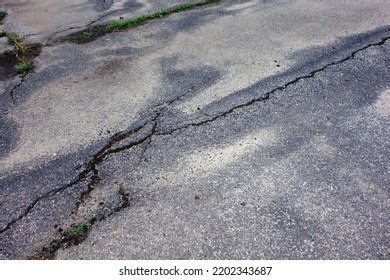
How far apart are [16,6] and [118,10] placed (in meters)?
2.47

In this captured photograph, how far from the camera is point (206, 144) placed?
3.60 metres

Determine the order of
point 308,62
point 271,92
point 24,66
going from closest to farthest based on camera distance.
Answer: point 271,92 → point 308,62 → point 24,66

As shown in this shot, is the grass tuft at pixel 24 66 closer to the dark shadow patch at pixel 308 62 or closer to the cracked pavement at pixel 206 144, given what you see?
the cracked pavement at pixel 206 144

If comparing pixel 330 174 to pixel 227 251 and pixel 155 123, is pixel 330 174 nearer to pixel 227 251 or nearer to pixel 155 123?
pixel 227 251

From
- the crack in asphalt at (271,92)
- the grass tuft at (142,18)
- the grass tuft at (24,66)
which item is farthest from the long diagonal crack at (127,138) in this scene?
the grass tuft at (142,18)

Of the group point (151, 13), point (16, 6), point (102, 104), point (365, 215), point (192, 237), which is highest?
point (16, 6)

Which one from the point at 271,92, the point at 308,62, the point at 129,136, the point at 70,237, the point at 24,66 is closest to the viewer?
the point at 70,237

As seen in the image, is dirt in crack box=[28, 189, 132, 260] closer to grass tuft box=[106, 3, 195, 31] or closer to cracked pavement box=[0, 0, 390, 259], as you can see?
cracked pavement box=[0, 0, 390, 259]

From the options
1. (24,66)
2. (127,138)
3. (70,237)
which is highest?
(24,66)

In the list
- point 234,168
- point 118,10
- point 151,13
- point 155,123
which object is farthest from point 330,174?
point 118,10

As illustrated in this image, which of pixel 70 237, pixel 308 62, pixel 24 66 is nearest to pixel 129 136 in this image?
pixel 70 237

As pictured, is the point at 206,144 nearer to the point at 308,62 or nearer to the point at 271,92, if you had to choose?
the point at 271,92

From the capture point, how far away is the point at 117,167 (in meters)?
3.39

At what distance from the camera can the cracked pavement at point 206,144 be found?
9.26 feet
